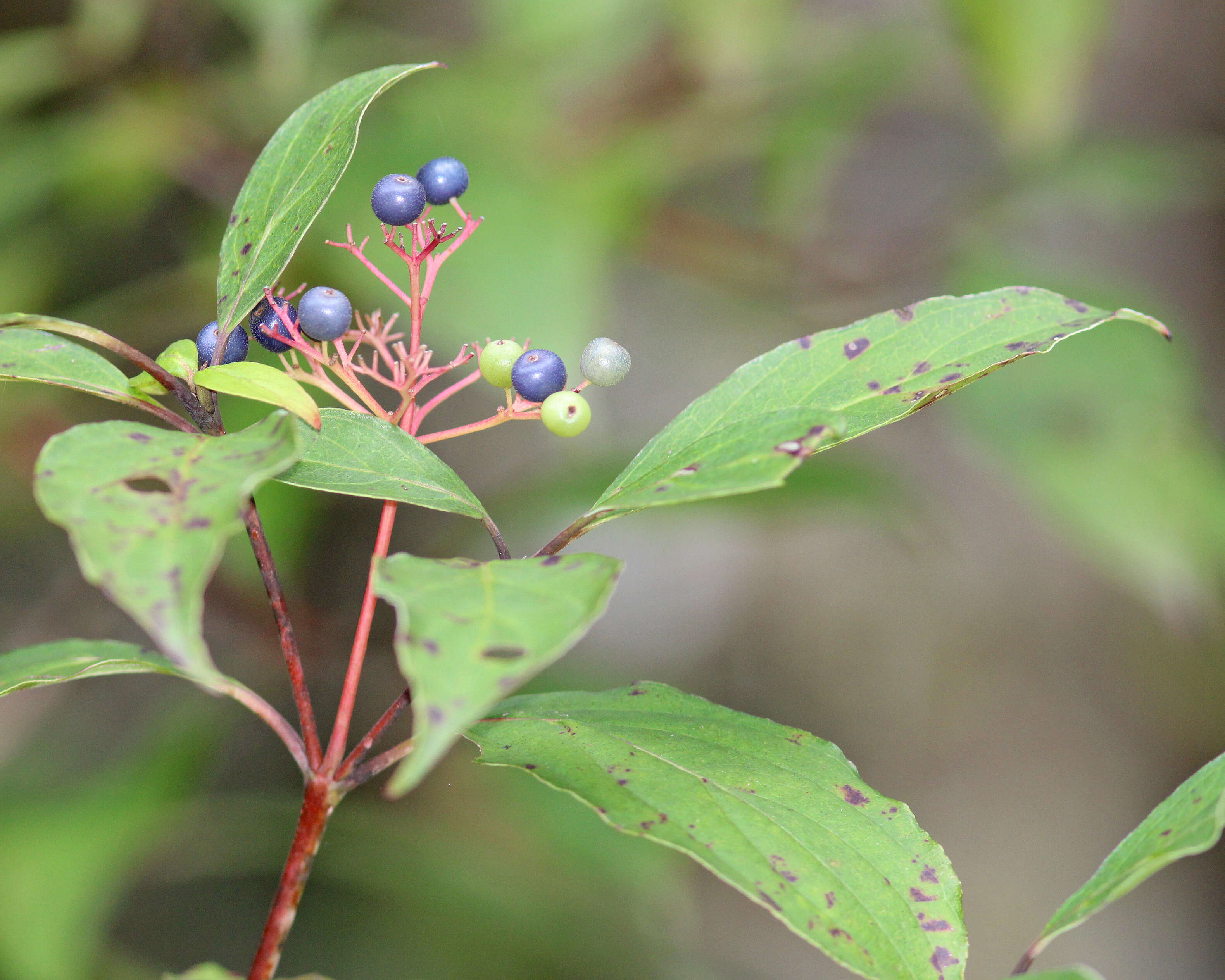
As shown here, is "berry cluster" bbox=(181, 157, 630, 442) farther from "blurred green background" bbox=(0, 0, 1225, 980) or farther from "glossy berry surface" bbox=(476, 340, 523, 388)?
"blurred green background" bbox=(0, 0, 1225, 980)

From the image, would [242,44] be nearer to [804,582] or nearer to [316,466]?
[804,582]

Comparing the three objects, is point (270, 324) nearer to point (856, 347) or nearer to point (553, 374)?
point (553, 374)

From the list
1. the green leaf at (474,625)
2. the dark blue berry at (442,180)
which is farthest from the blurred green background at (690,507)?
the green leaf at (474,625)

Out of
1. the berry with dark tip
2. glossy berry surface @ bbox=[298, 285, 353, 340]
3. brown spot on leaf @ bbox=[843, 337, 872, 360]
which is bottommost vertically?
glossy berry surface @ bbox=[298, 285, 353, 340]

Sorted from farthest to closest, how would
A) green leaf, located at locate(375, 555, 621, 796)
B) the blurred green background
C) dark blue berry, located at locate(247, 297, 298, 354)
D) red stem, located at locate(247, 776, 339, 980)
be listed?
the blurred green background < dark blue berry, located at locate(247, 297, 298, 354) < red stem, located at locate(247, 776, 339, 980) < green leaf, located at locate(375, 555, 621, 796)

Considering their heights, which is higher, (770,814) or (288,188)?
(288,188)

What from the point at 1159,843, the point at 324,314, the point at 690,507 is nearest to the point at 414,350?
the point at 324,314

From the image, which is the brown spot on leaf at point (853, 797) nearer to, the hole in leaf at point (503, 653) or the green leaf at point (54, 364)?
the hole in leaf at point (503, 653)

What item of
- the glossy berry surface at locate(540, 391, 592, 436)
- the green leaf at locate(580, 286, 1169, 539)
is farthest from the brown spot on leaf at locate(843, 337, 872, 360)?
the glossy berry surface at locate(540, 391, 592, 436)
